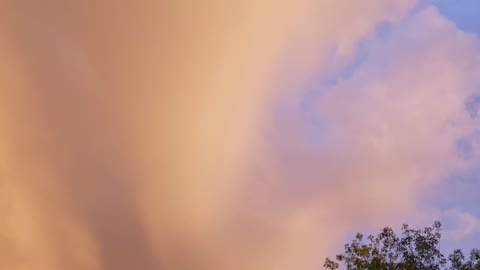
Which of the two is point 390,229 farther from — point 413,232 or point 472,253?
point 472,253

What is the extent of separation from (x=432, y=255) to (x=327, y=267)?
8940 millimetres

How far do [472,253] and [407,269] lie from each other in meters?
5.71

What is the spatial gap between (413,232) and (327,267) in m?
8.01

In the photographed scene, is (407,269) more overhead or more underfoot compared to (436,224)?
more underfoot

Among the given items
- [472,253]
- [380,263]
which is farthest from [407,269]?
[472,253]

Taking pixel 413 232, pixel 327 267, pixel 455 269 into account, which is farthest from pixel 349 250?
pixel 455 269

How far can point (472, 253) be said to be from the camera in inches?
1997

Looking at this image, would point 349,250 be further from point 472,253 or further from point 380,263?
point 472,253

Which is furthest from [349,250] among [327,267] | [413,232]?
[413,232]

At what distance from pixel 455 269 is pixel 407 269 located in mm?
4108

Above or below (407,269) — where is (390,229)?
above

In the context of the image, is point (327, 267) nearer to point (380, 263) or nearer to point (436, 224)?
point (380, 263)

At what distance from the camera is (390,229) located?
171ft

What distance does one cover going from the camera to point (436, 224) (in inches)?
2015
